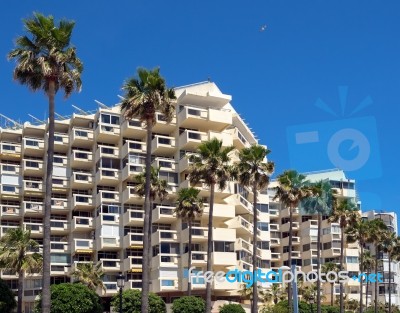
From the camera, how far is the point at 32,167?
94688mm

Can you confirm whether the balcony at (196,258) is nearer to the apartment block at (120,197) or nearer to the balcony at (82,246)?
the apartment block at (120,197)

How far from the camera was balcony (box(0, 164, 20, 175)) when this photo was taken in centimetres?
9400

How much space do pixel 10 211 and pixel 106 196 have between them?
14.1 metres

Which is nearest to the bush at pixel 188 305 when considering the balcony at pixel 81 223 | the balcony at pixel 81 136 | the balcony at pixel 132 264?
the balcony at pixel 132 264

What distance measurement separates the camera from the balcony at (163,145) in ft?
289

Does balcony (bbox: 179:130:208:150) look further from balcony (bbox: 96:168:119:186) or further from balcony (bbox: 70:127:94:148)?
balcony (bbox: 70:127:94:148)

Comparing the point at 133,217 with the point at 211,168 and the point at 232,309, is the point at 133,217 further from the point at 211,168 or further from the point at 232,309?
the point at 211,168

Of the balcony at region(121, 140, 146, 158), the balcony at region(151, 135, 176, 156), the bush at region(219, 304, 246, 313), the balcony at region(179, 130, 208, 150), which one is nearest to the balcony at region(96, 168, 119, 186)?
the balcony at region(121, 140, 146, 158)

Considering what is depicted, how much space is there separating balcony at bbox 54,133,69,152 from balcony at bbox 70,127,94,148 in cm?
180

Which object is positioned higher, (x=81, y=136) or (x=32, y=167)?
(x=81, y=136)

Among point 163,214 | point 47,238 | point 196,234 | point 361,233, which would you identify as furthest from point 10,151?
point 47,238

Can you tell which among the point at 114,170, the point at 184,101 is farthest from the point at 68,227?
the point at 184,101

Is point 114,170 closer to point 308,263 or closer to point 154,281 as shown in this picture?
point 154,281

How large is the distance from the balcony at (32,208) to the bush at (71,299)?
2556 centimetres
